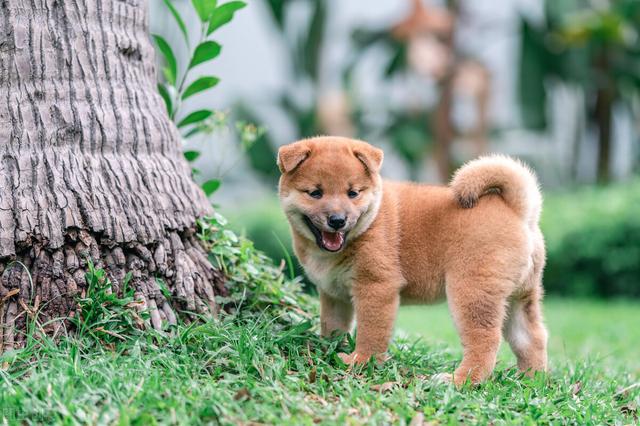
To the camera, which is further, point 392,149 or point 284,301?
point 392,149

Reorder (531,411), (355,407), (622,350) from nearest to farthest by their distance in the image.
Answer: (355,407), (531,411), (622,350)

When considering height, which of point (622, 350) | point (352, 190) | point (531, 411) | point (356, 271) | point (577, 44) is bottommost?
point (622, 350)

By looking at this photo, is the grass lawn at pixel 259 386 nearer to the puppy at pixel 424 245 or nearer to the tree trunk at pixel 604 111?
the puppy at pixel 424 245

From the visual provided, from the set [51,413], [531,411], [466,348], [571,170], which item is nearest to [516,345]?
[466,348]

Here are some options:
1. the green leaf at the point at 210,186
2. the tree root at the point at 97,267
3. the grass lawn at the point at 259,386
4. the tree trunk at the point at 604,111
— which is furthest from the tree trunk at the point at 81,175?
the tree trunk at the point at 604,111

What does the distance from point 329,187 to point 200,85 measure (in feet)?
4.00

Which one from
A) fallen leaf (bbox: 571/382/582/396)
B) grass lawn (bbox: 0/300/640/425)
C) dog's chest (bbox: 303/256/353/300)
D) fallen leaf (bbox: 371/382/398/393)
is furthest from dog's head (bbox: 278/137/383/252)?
fallen leaf (bbox: 571/382/582/396)

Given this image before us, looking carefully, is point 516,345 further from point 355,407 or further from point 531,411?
Result: point 355,407

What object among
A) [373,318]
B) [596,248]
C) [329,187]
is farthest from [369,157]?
[596,248]

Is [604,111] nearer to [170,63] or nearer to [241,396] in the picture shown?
[170,63]

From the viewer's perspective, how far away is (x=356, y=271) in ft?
13.4

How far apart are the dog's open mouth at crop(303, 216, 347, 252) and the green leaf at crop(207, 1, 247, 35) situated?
1408 mm

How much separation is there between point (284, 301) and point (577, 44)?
36.9 ft

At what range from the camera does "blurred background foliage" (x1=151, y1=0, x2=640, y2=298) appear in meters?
14.4
